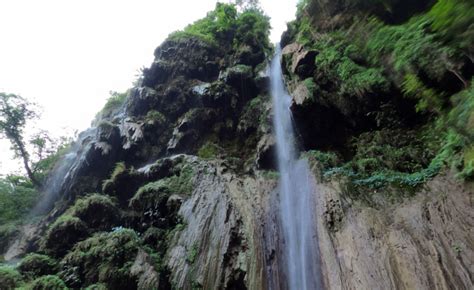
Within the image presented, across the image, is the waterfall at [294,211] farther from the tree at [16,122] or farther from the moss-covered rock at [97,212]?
the tree at [16,122]

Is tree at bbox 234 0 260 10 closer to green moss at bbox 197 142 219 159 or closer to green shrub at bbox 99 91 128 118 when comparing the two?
green shrub at bbox 99 91 128 118

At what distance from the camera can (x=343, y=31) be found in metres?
11.7

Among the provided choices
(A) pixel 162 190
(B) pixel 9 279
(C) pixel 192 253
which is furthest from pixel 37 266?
(C) pixel 192 253

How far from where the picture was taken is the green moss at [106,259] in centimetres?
848

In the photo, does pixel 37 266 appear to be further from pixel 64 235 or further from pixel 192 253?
pixel 192 253

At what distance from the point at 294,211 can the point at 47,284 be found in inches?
306

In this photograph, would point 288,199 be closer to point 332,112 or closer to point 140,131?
point 332,112

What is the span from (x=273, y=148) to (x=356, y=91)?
3.66 meters

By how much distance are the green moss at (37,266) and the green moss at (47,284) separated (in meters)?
0.96

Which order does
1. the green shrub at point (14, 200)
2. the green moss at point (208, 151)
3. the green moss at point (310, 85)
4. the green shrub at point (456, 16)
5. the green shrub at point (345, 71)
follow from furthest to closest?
the green shrub at point (14, 200) → the green moss at point (208, 151) → the green moss at point (310, 85) → the green shrub at point (345, 71) → the green shrub at point (456, 16)

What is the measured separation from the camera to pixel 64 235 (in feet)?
35.0

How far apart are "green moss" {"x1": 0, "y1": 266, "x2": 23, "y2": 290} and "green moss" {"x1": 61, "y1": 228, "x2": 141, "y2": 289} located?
1.21 metres

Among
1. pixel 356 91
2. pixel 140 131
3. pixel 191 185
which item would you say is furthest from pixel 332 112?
pixel 140 131

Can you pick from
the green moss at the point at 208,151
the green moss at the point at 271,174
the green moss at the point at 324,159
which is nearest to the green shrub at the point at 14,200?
the green moss at the point at 208,151
